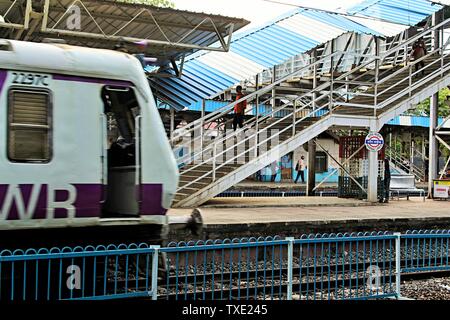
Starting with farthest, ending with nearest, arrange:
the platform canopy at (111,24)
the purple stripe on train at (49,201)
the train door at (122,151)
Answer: the platform canopy at (111,24) < the train door at (122,151) < the purple stripe on train at (49,201)

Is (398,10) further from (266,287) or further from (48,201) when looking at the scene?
(48,201)

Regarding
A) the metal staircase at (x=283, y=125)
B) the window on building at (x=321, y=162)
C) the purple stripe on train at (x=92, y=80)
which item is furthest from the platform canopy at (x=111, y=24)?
the window on building at (x=321, y=162)

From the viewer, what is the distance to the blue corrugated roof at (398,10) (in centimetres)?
1969

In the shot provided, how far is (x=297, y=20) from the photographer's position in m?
19.0

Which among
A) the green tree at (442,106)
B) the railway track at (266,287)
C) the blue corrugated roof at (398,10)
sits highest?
the blue corrugated roof at (398,10)

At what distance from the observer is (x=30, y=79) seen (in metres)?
6.17

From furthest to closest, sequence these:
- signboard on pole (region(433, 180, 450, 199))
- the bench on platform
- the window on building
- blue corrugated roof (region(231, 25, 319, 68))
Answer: the window on building < the bench on platform < signboard on pole (region(433, 180, 450, 199)) < blue corrugated roof (region(231, 25, 319, 68))

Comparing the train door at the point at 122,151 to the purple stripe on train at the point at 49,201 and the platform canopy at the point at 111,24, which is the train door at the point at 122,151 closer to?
the purple stripe on train at the point at 49,201

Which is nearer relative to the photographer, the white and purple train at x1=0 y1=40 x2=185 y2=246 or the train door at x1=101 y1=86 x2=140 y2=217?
the white and purple train at x1=0 y1=40 x2=185 y2=246

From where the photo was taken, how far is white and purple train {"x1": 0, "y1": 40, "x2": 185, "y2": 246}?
6.05 meters

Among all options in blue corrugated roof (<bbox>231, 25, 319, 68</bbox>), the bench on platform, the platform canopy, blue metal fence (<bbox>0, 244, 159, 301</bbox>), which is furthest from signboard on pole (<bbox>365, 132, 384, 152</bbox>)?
blue metal fence (<bbox>0, 244, 159, 301</bbox>)

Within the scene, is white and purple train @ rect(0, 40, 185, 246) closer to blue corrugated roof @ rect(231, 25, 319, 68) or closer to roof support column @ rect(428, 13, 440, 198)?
blue corrugated roof @ rect(231, 25, 319, 68)

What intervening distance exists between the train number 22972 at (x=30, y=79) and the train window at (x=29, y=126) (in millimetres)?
91

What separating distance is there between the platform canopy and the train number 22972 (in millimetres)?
4812
